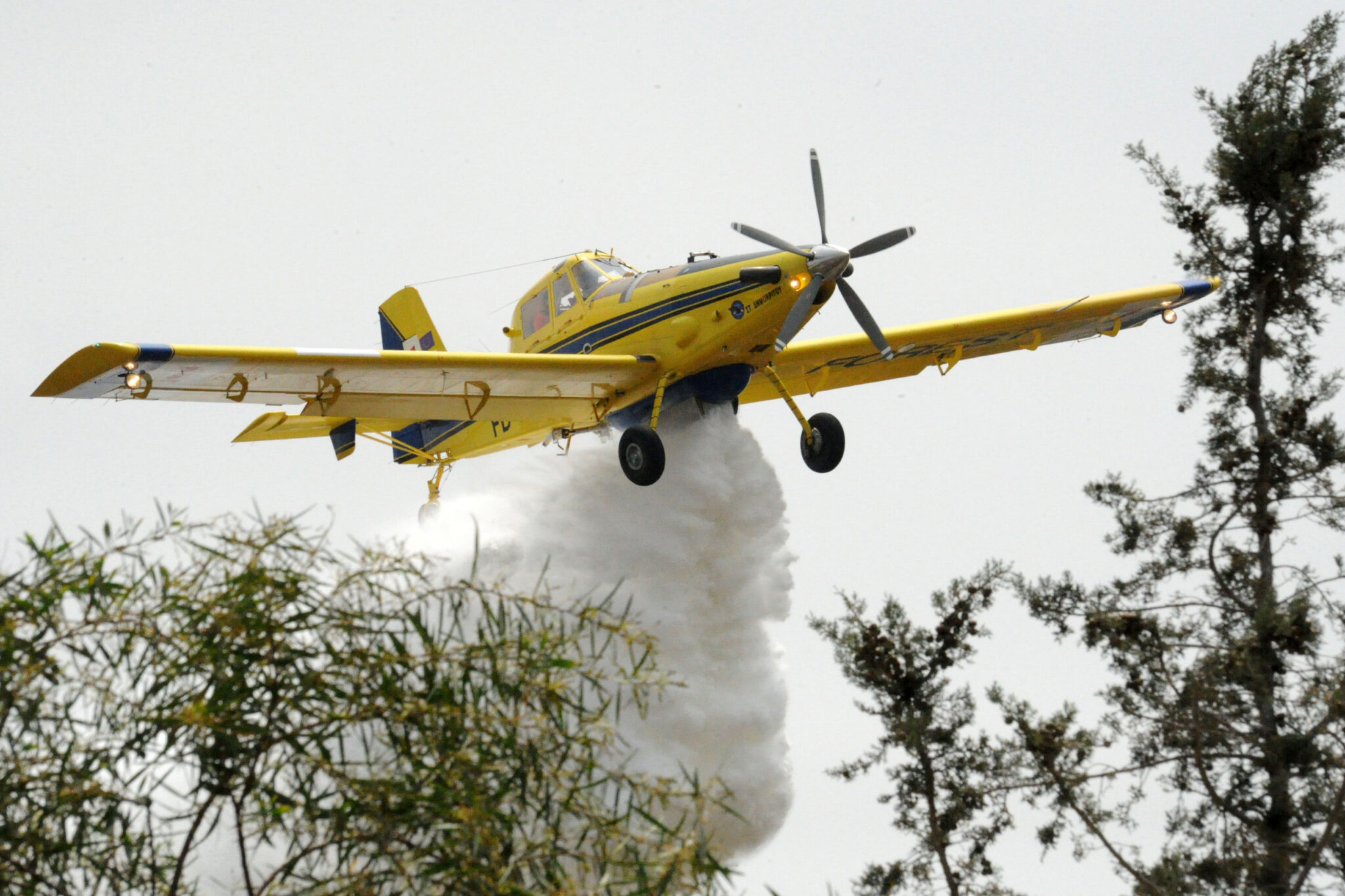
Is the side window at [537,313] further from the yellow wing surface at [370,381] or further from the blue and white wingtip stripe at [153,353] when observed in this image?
the blue and white wingtip stripe at [153,353]

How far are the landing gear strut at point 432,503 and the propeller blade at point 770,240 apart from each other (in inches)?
286

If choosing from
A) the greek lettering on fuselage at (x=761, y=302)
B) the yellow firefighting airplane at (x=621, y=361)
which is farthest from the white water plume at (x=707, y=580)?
the greek lettering on fuselage at (x=761, y=302)

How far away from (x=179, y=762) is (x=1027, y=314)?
14285 mm

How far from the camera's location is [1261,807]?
23.8 metres

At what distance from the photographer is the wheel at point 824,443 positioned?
18.0m

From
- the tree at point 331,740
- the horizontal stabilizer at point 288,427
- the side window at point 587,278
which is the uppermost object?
the side window at point 587,278

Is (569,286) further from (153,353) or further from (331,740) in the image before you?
(331,740)

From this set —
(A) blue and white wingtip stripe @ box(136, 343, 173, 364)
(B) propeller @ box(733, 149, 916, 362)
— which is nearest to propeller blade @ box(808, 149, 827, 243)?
(B) propeller @ box(733, 149, 916, 362)

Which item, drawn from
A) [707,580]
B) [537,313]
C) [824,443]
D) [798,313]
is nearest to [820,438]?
[824,443]

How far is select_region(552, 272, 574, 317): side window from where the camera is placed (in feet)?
64.1

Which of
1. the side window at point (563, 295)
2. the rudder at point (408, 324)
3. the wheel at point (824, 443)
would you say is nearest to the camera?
the wheel at point (824, 443)

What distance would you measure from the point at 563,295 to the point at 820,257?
4.09 m

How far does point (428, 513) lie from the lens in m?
22.3

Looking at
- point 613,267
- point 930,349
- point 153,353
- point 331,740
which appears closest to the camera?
point 331,740
